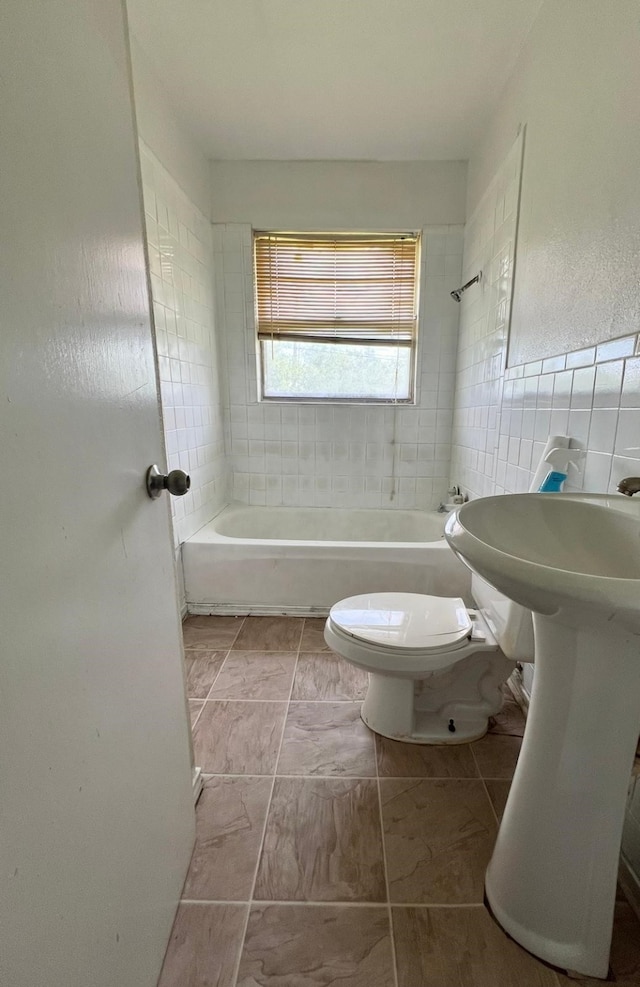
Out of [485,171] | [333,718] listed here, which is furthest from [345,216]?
[333,718]

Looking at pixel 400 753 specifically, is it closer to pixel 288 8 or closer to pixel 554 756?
pixel 554 756

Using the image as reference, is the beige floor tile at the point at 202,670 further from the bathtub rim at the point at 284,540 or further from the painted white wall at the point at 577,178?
the painted white wall at the point at 577,178

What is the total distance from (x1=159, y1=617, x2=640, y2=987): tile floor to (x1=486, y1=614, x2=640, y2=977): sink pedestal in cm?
10

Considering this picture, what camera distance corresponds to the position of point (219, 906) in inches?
35.8

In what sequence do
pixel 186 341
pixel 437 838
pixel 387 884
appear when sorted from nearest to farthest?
pixel 387 884 → pixel 437 838 → pixel 186 341

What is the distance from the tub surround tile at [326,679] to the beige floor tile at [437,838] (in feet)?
1.34

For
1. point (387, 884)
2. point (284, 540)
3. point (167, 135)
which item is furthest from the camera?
point (284, 540)

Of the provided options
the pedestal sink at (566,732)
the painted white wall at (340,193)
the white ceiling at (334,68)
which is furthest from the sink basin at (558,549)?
the painted white wall at (340,193)

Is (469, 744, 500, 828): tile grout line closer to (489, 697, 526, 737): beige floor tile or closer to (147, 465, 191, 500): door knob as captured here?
(489, 697, 526, 737): beige floor tile

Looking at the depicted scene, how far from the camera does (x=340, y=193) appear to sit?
244 cm

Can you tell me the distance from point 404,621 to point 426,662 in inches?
6.3

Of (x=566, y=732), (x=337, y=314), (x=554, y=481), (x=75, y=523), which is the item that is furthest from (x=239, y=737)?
(x=337, y=314)

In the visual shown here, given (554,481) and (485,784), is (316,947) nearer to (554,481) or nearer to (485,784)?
(485,784)

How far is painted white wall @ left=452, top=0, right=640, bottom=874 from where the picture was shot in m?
0.98
